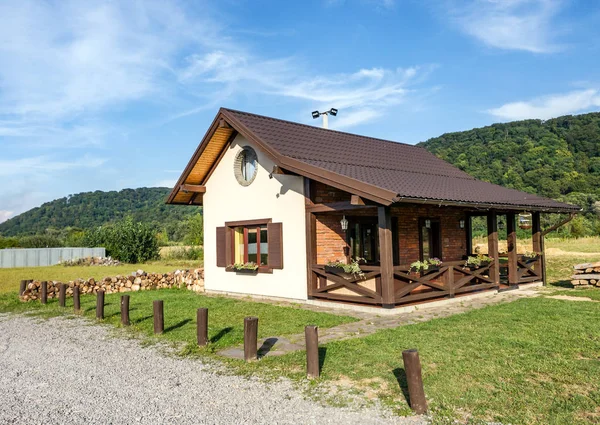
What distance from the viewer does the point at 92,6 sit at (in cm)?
1138

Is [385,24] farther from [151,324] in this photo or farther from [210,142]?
[151,324]

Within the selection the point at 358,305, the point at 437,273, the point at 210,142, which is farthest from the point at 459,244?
the point at 210,142

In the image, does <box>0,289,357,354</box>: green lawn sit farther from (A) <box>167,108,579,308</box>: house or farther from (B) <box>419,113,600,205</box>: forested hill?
(B) <box>419,113,600,205</box>: forested hill

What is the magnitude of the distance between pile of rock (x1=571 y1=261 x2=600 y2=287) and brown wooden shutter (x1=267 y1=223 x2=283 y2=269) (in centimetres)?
835

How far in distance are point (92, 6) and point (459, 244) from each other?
1230 cm

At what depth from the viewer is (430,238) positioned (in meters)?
A: 13.6

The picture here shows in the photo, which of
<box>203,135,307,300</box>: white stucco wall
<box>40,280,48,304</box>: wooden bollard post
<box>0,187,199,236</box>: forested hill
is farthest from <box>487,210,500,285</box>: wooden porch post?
<box>0,187,199,236</box>: forested hill

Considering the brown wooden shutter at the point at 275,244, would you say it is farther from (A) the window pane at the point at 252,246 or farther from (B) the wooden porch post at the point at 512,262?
(B) the wooden porch post at the point at 512,262

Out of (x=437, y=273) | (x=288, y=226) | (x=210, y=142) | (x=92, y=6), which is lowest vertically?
(x=437, y=273)

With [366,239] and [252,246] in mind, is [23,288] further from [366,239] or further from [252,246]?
[366,239]

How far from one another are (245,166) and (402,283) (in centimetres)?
591

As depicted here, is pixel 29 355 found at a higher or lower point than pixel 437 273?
lower

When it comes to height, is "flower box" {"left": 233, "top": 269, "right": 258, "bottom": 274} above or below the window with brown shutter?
below

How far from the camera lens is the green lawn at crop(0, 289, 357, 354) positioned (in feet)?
26.4
